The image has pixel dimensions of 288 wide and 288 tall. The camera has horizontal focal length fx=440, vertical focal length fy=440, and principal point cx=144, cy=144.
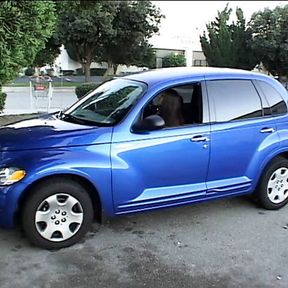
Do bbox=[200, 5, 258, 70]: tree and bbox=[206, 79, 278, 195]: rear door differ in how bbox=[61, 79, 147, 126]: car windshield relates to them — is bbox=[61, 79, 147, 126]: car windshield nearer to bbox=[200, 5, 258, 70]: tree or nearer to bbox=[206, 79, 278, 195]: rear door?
bbox=[206, 79, 278, 195]: rear door

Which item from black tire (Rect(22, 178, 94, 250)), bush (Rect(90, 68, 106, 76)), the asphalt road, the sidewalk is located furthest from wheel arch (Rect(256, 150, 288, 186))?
bush (Rect(90, 68, 106, 76))

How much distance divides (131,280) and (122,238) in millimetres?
840

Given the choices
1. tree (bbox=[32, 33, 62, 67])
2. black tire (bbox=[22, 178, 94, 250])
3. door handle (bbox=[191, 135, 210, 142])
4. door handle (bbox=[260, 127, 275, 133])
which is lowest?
black tire (bbox=[22, 178, 94, 250])

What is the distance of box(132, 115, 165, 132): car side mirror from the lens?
422cm

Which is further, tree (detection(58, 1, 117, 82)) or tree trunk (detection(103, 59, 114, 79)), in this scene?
tree trunk (detection(103, 59, 114, 79))

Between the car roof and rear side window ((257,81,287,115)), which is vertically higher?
the car roof

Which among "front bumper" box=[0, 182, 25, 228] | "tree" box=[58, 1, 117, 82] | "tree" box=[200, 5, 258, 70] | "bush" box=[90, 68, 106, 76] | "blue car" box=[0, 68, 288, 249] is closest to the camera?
"front bumper" box=[0, 182, 25, 228]

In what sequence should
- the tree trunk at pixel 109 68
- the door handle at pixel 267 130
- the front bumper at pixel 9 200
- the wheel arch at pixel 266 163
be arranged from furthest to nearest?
1. the tree trunk at pixel 109 68
2. the wheel arch at pixel 266 163
3. the door handle at pixel 267 130
4. the front bumper at pixel 9 200

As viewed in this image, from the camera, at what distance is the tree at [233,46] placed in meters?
→ 32.1

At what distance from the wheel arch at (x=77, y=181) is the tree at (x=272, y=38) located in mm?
27633

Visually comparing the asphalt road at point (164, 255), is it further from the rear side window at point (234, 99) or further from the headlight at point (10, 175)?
the rear side window at point (234, 99)

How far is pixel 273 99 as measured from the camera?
509 centimetres

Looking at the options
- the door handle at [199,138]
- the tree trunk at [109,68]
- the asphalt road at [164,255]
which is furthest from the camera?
the tree trunk at [109,68]

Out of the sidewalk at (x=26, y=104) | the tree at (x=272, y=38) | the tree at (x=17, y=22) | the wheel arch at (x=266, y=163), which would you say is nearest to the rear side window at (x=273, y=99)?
the wheel arch at (x=266, y=163)
